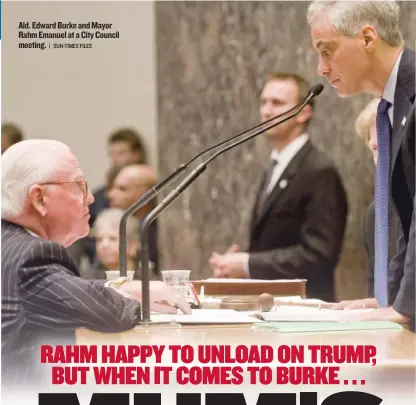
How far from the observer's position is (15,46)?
3547 millimetres

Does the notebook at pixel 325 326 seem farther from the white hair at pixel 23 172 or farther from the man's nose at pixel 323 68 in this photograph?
the man's nose at pixel 323 68

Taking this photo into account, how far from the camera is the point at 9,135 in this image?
3.50 m

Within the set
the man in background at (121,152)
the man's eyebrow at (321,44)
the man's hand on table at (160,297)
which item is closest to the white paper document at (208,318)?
the man's hand on table at (160,297)

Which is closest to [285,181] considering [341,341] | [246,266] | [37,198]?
[246,266]

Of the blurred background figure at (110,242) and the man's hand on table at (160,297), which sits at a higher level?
the blurred background figure at (110,242)

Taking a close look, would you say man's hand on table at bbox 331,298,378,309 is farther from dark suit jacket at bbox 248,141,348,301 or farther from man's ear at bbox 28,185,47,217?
man's ear at bbox 28,185,47,217

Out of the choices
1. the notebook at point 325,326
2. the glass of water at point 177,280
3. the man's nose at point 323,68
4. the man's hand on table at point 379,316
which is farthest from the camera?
the man's nose at point 323,68

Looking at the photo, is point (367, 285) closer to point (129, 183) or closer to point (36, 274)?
point (129, 183)

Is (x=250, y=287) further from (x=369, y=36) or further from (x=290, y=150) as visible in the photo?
(x=369, y=36)

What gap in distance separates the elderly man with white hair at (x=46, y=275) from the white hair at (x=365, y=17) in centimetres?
114

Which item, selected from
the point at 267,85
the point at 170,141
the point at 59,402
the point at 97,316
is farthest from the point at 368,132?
the point at 59,402

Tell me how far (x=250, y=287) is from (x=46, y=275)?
933 mm

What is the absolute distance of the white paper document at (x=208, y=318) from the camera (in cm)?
288

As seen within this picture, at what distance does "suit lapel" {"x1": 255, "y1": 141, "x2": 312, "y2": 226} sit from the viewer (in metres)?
3.54
